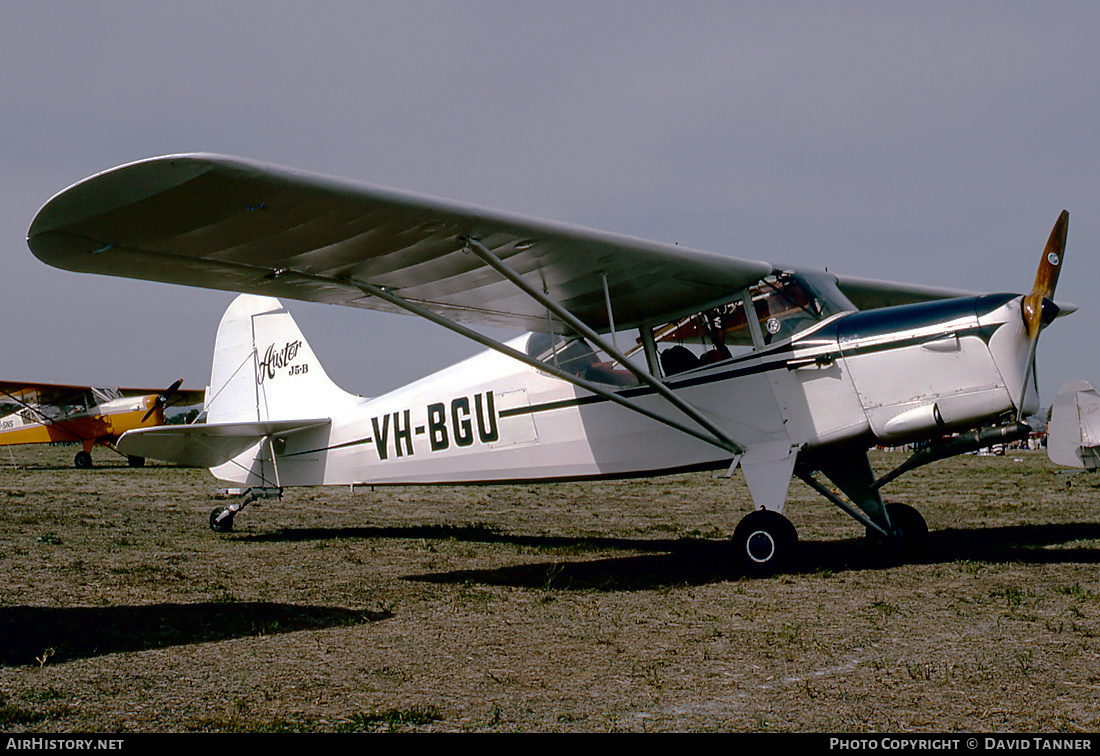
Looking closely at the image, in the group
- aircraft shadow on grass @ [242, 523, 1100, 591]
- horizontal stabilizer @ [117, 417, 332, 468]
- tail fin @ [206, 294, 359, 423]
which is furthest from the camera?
tail fin @ [206, 294, 359, 423]

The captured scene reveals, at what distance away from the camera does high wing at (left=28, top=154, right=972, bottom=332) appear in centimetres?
476

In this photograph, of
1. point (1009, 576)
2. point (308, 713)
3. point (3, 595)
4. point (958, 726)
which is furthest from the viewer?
point (1009, 576)

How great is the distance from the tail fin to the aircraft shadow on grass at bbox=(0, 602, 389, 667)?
204 inches

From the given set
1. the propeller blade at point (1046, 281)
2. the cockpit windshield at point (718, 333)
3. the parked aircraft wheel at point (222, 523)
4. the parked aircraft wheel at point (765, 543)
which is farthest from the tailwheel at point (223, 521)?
the propeller blade at point (1046, 281)

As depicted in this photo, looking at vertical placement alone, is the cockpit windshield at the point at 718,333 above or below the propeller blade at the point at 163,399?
below

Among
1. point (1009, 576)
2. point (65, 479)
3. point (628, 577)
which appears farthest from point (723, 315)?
point (65, 479)

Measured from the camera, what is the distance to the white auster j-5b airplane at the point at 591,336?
5301 millimetres

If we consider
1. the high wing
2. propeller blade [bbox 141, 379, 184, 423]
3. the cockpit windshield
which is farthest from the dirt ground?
propeller blade [bbox 141, 379, 184, 423]

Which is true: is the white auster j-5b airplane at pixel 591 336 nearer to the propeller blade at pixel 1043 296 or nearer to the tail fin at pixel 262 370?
the propeller blade at pixel 1043 296

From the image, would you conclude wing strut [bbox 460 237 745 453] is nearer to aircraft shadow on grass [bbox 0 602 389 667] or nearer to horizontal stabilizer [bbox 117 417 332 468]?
aircraft shadow on grass [bbox 0 602 389 667]

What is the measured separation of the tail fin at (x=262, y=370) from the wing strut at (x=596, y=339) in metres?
4.78

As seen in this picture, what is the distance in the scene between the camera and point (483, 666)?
13.0 ft
